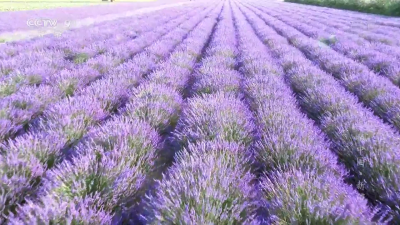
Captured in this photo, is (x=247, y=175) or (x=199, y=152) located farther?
(x=199, y=152)

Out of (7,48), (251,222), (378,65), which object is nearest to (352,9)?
(378,65)

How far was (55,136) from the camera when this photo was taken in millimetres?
2494

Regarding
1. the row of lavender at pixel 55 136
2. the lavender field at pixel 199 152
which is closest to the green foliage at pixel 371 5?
the lavender field at pixel 199 152

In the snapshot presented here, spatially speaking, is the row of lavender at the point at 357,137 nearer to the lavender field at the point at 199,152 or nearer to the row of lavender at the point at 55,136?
the lavender field at the point at 199,152

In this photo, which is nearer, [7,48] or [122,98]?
[122,98]

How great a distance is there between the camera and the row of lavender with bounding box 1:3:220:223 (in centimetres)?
191

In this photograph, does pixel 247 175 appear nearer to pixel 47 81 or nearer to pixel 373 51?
pixel 47 81

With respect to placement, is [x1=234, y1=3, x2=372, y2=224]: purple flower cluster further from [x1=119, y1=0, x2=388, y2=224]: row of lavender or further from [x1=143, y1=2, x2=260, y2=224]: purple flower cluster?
[x1=143, y1=2, x2=260, y2=224]: purple flower cluster

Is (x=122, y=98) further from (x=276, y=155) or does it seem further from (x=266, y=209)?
(x=266, y=209)

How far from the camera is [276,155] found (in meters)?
2.31

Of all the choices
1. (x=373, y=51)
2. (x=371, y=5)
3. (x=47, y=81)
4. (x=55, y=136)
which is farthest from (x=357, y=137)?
(x=371, y=5)

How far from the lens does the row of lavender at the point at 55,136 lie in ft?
6.26

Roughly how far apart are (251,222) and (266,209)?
0.97 ft

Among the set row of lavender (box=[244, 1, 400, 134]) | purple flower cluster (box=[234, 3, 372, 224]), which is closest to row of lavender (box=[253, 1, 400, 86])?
row of lavender (box=[244, 1, 400, 134])
